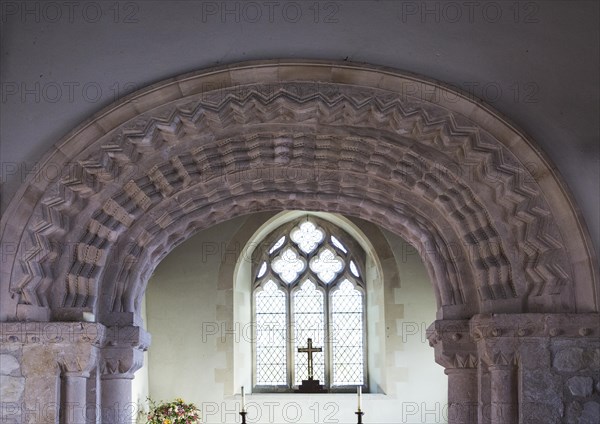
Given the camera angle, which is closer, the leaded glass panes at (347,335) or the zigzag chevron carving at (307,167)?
the zigzag chevron carving at (307,167)

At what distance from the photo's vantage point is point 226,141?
7668 mm

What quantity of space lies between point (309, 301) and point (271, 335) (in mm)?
599

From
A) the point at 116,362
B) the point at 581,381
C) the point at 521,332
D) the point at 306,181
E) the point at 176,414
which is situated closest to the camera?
the point at 581,381

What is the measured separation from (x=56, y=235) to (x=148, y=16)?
5.31 feet

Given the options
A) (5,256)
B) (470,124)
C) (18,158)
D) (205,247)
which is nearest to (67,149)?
(18,158)

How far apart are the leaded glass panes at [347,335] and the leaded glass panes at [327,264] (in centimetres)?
18

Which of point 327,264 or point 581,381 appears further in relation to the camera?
point 327,264

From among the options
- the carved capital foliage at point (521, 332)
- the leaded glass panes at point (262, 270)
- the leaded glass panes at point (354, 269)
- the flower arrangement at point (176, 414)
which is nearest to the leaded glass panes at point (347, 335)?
the leaded glass panes at point (354, 269)

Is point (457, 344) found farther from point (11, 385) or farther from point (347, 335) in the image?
point (347, 335)

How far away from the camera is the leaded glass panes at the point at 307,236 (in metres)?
12.7

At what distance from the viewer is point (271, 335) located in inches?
495

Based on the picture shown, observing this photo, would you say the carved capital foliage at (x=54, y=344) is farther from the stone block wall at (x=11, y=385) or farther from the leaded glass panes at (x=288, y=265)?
the leaded glass panes at (x=288, y=265)

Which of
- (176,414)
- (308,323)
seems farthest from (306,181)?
(308,323)

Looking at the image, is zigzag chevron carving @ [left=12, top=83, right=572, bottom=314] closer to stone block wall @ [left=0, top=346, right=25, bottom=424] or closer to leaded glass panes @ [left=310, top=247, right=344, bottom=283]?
stone block wall @ [left=0, top=346, right=25, bottom=424]
